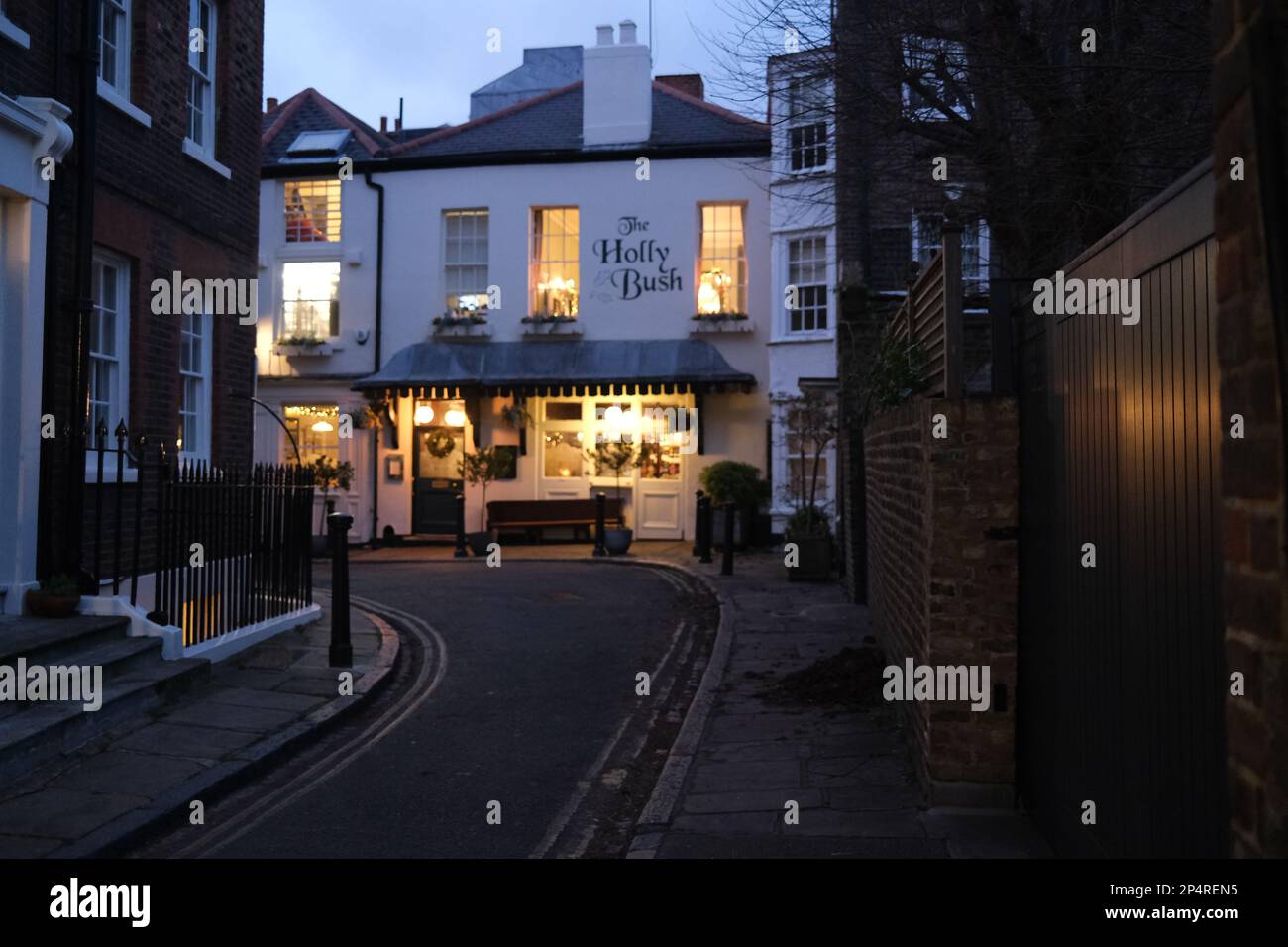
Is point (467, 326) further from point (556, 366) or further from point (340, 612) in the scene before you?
point (340, 612)

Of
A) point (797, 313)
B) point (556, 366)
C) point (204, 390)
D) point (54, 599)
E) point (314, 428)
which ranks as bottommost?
point (54, 599)

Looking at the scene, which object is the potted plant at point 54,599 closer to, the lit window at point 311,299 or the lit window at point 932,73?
the lit window at point 932,73

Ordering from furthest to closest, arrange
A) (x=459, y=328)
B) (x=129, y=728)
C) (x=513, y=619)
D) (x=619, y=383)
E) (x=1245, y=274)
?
(x=459, y=328) < (x=619, y=383) < (x=513, y=619) < (x=129, y=728) < (x=1245, y=274)

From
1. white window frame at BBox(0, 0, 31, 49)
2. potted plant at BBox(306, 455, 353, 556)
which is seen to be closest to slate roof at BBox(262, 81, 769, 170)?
potted plant at BBox(306, 455, 353, 556)

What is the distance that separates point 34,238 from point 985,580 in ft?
23.7

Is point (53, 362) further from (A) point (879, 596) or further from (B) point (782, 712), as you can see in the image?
(A) point (879, 596)

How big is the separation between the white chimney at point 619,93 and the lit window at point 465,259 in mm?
2914

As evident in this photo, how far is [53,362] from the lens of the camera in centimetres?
853

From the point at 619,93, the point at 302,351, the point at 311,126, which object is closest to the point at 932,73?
the point at 619,93

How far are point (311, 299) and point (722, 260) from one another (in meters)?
8.82

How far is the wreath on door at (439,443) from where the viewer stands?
2286 centimetres

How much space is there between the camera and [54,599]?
8.11 metres

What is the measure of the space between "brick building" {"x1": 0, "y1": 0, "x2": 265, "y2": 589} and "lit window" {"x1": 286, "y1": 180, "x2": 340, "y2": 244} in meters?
11.3
